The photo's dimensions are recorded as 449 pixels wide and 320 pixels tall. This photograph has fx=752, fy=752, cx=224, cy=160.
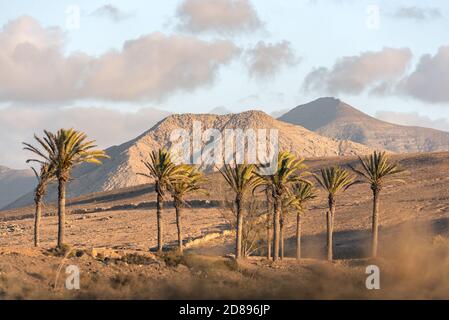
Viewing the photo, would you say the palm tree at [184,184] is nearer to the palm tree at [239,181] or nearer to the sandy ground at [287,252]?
the sandy ground at [287,252]

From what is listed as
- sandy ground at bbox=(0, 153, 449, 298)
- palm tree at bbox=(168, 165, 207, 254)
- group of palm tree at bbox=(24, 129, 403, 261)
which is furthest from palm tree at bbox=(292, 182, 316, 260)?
palm tree at bbox=(168, 165, 207, 254)

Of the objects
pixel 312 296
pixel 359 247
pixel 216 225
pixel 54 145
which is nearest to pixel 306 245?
pixel 359 247

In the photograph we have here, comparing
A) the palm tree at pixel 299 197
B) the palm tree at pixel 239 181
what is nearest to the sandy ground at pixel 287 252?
the palm tree at pixel 239 181

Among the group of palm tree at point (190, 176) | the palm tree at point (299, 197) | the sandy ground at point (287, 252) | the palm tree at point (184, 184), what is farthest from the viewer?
the palm tree at point (299, 197)

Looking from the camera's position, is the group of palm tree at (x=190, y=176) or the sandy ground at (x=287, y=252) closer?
the sandy ground at (x=287, y=252)

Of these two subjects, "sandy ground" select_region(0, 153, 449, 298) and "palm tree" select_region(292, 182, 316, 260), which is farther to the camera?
"palm tree" select_region(292, 182, 316, 260)

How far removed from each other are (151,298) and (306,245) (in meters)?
51.0

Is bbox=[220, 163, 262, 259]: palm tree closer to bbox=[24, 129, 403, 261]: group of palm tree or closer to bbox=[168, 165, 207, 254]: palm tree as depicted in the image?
bbox=[24, 129, 403, 261]: group of palm tree

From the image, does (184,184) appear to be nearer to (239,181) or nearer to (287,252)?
(239,181)

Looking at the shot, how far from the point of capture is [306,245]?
270ft

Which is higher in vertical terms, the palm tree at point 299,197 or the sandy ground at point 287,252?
the palm tree at point 299,197

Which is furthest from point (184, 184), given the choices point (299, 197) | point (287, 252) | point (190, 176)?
point (287, 252)
